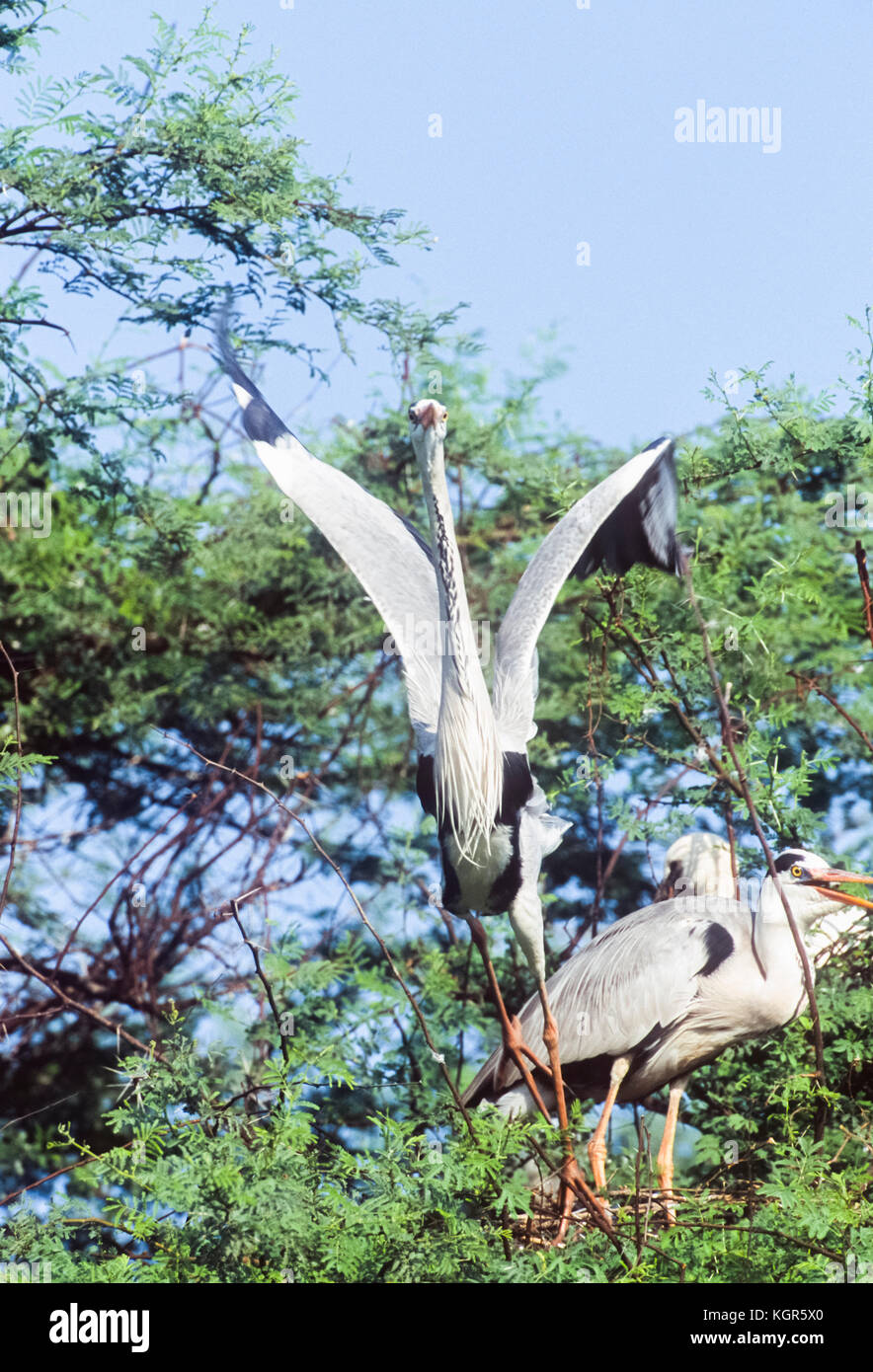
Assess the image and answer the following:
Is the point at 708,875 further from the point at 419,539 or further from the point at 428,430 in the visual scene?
the point at 428,430

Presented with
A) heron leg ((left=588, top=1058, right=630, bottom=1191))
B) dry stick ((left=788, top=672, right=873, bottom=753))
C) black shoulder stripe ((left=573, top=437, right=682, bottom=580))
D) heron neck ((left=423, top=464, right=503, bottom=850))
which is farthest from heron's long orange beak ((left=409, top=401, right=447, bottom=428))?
heron leg ((left=588, top=1058, right=630, bottom=1191))

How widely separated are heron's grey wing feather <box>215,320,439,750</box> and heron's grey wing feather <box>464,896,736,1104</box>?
695mm

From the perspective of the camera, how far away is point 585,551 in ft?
11.2

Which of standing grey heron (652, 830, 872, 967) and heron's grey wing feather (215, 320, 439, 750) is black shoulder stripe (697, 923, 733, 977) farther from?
heron's grey wing feather (215, 320, 439, 750)

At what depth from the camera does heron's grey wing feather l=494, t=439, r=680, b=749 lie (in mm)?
3229

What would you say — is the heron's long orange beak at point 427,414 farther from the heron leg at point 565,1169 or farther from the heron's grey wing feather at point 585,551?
the heron leg at point 565,1169

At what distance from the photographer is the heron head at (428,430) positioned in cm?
295

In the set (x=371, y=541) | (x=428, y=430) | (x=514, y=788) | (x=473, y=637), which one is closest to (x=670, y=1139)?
(x=514, y=788)

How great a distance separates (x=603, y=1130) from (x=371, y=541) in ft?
4.86

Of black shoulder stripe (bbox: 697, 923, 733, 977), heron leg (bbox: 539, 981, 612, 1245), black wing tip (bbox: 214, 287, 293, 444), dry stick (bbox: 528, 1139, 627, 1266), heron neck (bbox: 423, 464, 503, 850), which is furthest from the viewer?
black wing tip (bbox: 214, 287, 293, 444)

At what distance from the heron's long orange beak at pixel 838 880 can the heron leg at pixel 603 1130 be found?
1.97ft

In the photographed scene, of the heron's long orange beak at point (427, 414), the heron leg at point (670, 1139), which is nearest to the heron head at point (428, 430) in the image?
the heron's long orange beak at point (427, 414)

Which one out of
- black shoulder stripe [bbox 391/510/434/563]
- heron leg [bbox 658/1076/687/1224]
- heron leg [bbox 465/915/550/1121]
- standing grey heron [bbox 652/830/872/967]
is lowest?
heron leg [bbox 658/1076/687/1224]

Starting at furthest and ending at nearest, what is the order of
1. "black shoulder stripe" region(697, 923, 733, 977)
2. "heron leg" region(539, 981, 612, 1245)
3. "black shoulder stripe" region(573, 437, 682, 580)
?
"black shoulder stripe" region(573, 437, 682, 580) < "black shoulder stripe" region(697, 923, 733, 977) < "heron leg" region(539, 981, 612, 1245)
